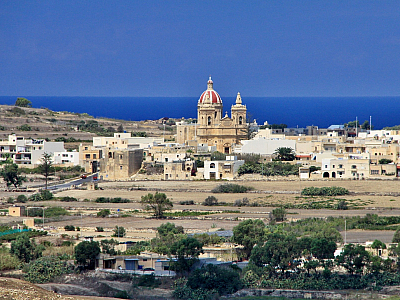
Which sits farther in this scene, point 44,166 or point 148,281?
point 44,166

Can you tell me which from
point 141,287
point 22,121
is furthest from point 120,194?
point 22,121

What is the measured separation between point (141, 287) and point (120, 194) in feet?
72.6

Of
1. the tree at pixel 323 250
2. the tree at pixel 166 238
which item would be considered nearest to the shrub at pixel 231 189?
the tree at pixel 166 238

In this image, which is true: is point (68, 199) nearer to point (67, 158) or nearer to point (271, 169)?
point (271, 169)

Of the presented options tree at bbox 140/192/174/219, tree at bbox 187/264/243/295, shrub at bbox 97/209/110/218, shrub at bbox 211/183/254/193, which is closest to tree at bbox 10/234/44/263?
tree at bbox 187/264/243/295

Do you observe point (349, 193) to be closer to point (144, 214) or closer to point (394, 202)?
point (394, 202)

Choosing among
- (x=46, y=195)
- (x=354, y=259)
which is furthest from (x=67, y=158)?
(x=354, y=259)

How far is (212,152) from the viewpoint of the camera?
5653 centimetres

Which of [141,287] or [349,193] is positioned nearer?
[141,287]

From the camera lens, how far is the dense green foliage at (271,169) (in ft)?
161

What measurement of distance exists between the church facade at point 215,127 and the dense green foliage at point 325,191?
17.7m

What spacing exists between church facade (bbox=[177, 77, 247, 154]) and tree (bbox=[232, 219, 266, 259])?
32.2 meters

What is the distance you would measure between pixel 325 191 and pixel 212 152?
1540 centimetres

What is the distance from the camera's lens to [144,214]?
122 ft
